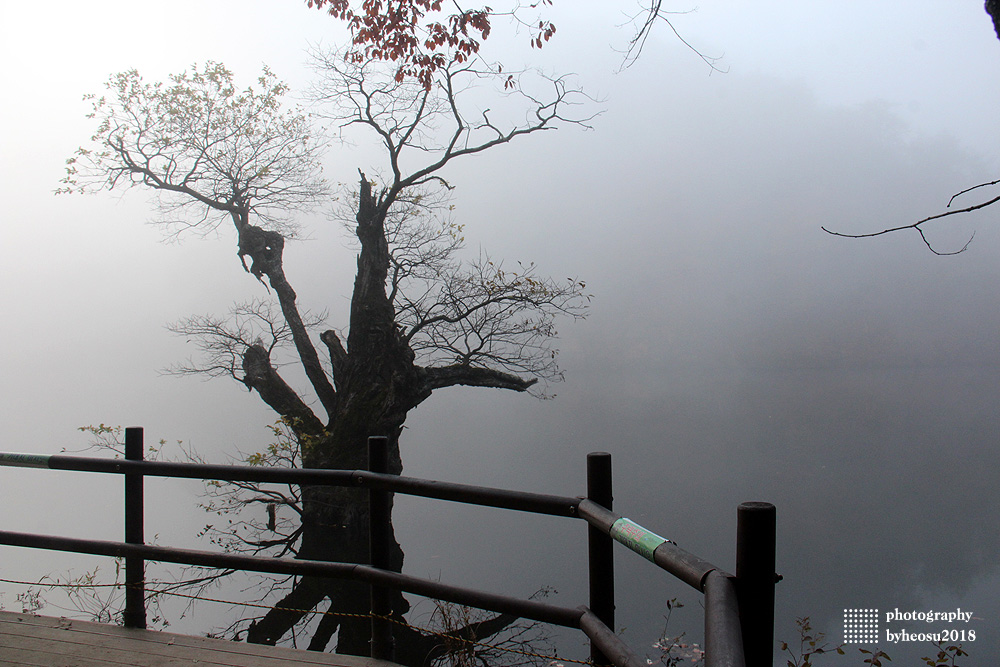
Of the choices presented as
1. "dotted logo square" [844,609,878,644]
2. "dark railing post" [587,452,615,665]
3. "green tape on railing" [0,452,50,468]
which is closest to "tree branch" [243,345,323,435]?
"green tape on railing" [0,452,50,468]

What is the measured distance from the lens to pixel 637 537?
5.57 feet

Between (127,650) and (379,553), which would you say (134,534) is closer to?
(127,650)

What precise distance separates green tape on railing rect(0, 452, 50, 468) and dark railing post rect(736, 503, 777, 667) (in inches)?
130

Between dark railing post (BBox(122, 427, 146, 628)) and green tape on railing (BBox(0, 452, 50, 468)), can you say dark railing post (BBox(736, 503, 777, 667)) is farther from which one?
green tape on railing (BBox(0, 452, 50, 468))

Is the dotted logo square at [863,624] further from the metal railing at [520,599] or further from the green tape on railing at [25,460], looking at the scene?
the green tape on railing at [25,460]

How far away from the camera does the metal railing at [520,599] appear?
4.17 feet

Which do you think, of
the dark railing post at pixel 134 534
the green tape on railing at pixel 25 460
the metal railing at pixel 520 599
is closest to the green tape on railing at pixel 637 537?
the metal railing at pixel 520 599

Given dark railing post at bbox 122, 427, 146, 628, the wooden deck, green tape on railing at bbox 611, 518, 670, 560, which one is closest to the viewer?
green tape on railing at bbox 611, 518, 670, 560

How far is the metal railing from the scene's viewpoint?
1.27m

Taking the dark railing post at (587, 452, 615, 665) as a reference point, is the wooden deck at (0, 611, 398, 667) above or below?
below

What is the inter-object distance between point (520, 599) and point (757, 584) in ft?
4.34

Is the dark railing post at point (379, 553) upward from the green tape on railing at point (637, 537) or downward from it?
downward

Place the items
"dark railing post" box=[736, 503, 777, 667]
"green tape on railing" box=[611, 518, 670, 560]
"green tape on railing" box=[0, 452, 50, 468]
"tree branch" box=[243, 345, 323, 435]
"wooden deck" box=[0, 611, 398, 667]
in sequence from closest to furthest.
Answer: "dark railing post" box=[736, 503, 777, 667], "green tape on railing" box=[611, 518, 670, 560], "wooden deck" box=[0, 611, 398, 667], "green tape on railing" box=[0, 452, 50, 468], "tree branch" box=[243, 345, 323, 435]

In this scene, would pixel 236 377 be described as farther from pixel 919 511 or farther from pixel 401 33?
pixel 919 511
